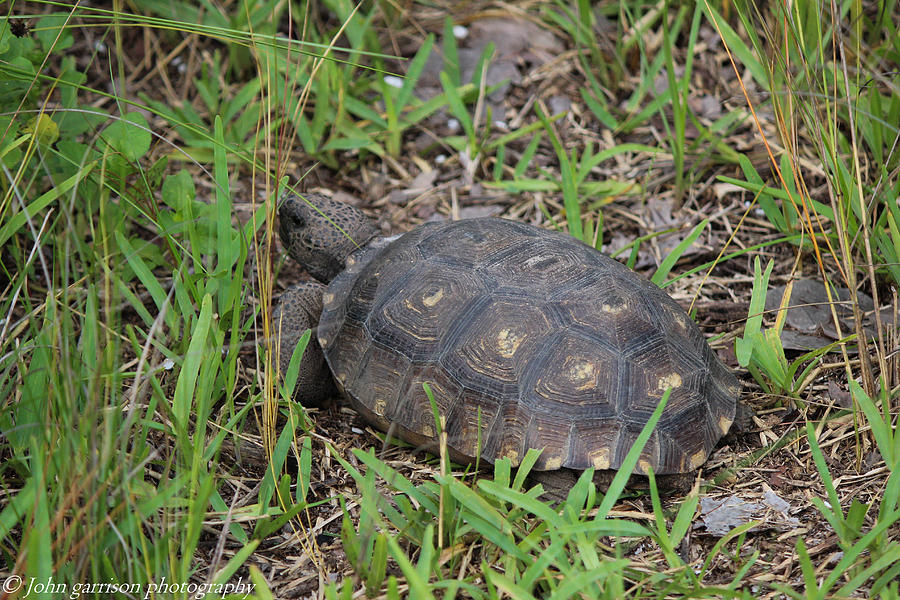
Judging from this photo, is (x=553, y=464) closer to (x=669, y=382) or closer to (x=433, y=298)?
(x=669, y=382)

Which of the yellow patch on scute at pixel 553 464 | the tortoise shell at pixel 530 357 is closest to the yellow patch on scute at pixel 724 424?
the tortoise shell at pixel 530 357

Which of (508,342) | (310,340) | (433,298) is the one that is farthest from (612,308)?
(310,340)

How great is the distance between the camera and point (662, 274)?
11.5ft

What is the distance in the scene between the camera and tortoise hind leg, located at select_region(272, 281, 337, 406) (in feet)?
11.3

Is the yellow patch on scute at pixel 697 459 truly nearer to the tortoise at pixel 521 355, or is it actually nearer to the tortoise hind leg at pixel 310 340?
the tortoise at pixel 521 355

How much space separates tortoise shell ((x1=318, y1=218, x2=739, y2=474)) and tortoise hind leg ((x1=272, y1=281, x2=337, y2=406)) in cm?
17

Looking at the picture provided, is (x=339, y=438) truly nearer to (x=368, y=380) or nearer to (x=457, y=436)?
(x=368, y=380)

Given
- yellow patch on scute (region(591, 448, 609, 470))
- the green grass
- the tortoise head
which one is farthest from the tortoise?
the tortoise head

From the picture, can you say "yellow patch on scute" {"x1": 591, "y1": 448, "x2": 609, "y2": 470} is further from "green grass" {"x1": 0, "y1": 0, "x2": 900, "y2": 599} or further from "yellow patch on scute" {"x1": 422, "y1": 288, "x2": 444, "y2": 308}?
"yellow patch on scute" {"x1": 422, "y1": 288, "x2": 444, "y2": 308}

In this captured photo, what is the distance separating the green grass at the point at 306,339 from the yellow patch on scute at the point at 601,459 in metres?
0.13

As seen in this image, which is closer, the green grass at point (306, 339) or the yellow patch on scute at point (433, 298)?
the green grass at point (306, 339)

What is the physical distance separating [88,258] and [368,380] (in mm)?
1318

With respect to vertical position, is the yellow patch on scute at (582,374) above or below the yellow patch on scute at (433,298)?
below

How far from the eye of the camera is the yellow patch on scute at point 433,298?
3.09 meters
